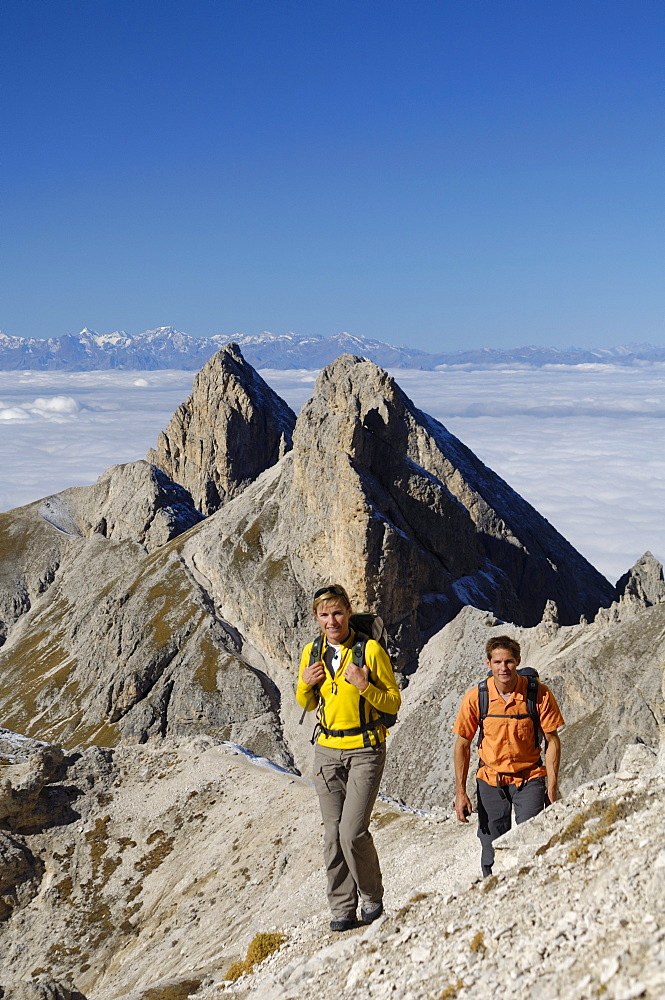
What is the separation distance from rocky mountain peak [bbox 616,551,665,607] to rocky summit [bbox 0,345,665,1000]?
0.49m

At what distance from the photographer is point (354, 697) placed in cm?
1470

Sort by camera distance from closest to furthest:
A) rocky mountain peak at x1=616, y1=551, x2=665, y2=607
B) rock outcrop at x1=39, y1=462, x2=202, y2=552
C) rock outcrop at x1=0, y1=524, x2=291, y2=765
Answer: rocky mountain peak at x1=616, y1=551, x2=665, y2=607 → rock outcrop at x1=0, y1=524, x2=291, y2=765 → rock outcrop at x1=39, y1=462, x2=202, y2=552

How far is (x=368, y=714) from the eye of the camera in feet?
48.4

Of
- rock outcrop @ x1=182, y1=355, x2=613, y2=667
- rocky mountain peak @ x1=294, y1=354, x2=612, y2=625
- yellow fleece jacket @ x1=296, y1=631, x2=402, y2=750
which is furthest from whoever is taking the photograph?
rocky mountain peak @ x1=294, y1=354, x2=612, y2=625

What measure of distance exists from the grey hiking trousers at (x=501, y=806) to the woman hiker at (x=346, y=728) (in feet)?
7.50

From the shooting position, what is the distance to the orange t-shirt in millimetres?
14719

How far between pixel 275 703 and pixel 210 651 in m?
16.3

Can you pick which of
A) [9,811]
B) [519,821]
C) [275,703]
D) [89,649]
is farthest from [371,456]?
[519,821]

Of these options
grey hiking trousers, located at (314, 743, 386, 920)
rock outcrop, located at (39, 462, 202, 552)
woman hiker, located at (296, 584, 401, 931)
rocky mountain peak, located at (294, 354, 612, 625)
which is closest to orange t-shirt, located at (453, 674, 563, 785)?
woman hiker, located at (296, 584, 401, 931)

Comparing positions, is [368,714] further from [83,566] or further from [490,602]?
[83,566]

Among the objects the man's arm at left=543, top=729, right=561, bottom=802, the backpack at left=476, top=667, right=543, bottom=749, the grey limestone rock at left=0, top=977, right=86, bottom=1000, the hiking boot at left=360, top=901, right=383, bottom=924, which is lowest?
the grey limestone rock at left=0, top=977, right=86, bottom=1000

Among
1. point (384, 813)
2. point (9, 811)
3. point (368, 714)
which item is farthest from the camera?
point (9, 811)

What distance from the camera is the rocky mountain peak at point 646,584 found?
3971 inches

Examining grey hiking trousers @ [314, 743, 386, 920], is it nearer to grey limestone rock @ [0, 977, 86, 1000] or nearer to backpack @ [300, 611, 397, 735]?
backpack @ [300, 611, 397, 735]
